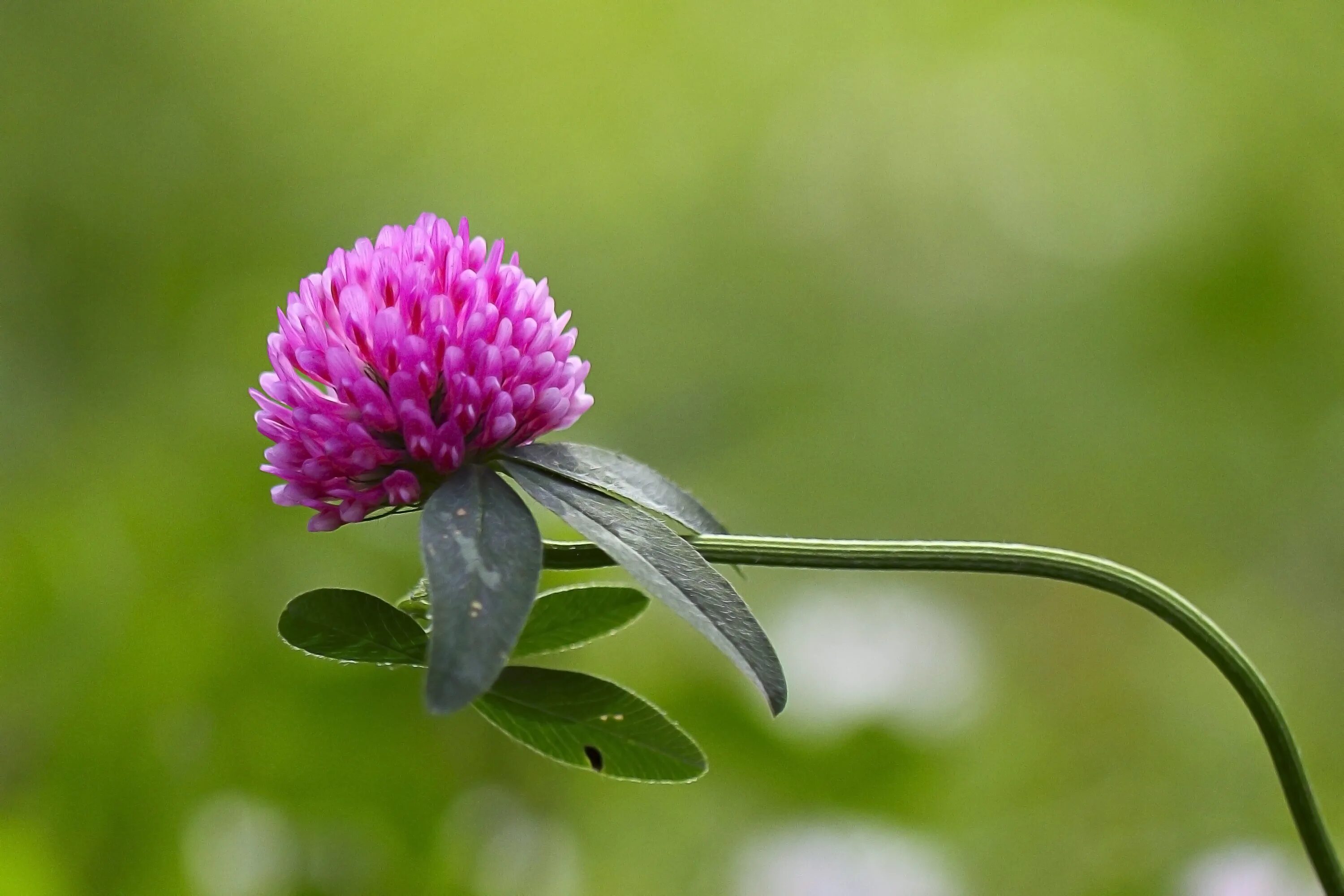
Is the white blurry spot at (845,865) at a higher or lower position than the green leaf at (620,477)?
lower

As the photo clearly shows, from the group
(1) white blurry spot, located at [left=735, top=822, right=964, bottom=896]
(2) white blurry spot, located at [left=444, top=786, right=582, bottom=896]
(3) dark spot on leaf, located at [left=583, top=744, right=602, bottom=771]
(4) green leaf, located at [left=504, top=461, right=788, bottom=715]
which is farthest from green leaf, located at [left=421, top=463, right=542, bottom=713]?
(1) white blurry spot, located at [left=735, top=822, right=964, bottom=896]

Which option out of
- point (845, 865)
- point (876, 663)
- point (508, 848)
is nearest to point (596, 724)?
point (508, 848)

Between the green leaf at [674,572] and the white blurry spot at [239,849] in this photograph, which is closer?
the green leaf at [674,572]

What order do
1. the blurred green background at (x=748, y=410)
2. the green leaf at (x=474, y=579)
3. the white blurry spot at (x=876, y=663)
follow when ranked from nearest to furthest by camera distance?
the green leaf at (x=474, y=579) → the blurred green background at (x=748, y=410) → the white blurry spot at (x=876, y=663)

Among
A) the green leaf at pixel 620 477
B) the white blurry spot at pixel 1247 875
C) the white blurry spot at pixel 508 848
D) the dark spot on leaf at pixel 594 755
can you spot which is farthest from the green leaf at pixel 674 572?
the white blurry spot at pixel 1247 875

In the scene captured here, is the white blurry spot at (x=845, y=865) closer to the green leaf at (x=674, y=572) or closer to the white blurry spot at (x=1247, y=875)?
the white blurry spot at (x=1247, y=875)

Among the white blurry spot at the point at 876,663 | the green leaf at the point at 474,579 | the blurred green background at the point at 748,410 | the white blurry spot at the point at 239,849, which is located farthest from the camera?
the white blurry spot at the point at 876,663

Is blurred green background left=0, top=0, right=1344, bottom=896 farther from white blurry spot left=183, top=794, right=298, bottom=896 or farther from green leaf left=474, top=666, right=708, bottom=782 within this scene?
green leaf left=474, top=666, right=708, bottom=782
